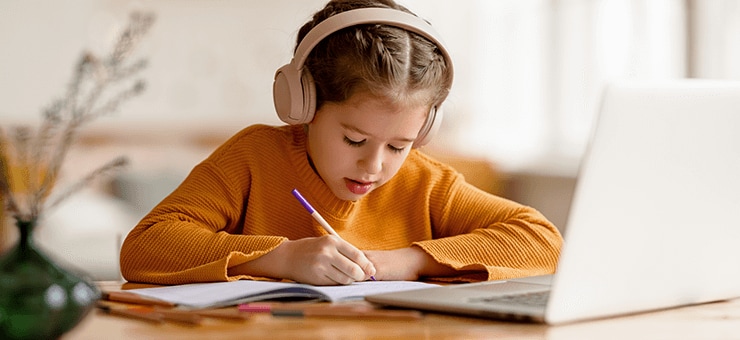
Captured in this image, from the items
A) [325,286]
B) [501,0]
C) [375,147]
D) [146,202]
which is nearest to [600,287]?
[325,286]

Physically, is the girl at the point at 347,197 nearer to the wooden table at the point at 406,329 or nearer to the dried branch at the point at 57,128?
the wooden table at the point at 406,329

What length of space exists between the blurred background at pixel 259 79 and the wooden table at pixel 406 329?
3.22 metres

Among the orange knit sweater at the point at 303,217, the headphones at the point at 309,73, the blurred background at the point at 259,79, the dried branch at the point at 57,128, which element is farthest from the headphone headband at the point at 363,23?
Result: the blurred background at the point at 259,79

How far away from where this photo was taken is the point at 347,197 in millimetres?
1505

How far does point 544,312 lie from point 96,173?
0.43m

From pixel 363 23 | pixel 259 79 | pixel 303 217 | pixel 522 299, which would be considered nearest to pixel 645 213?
pixel 522 299

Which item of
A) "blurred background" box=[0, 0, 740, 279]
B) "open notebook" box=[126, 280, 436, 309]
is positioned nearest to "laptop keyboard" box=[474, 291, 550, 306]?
"open notebook" box=[126, 280, 436, 309]

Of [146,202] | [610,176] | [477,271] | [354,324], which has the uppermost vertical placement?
[610,176]

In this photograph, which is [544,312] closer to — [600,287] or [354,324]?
[600,287]

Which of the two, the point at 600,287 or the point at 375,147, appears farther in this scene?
the point at 375,147

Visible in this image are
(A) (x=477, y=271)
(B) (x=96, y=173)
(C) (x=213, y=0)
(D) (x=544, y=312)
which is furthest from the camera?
(C) (x=213, y=0)

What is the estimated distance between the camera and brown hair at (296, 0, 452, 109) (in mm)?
1412

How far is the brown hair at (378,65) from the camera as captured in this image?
1412 mm

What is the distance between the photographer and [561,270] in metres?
0.82
